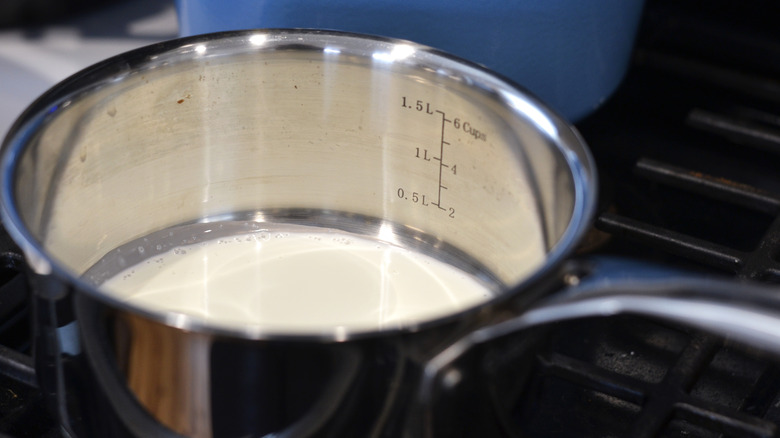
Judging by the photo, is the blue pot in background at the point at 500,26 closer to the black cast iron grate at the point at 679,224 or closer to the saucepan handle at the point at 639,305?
the black cast iron grate at the point at 679,224

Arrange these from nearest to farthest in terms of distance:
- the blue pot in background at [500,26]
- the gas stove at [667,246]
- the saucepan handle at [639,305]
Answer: the saucepan handle at [639,305]
the gas stove at [667,246]
the blue pot in background at [500,26]

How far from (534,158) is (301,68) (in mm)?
161

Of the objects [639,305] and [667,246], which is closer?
[639,305]

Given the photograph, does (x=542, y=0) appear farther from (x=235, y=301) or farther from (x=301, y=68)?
(x=235, y=301)

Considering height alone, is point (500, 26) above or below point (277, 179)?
above

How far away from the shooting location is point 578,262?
350 mm

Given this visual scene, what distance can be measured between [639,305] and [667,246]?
0.75 ft

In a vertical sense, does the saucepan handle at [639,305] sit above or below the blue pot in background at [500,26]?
below

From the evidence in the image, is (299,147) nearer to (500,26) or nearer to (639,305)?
(500,26)

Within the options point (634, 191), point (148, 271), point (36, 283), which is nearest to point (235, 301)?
point (148, 271)

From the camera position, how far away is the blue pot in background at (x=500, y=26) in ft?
1.76

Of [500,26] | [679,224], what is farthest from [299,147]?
[679,224]

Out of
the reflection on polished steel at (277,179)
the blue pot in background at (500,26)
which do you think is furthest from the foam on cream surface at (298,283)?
the blue pot in background at (500,26)

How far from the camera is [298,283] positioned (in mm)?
540
